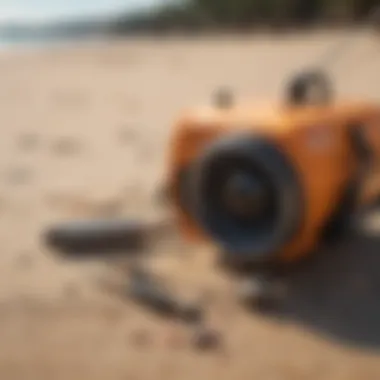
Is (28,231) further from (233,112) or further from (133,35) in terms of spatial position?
(133,35)

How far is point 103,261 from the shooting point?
3.67 m

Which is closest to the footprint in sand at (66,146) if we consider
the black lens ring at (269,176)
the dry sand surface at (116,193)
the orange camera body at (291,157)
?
the dry sand surface at (116,193)

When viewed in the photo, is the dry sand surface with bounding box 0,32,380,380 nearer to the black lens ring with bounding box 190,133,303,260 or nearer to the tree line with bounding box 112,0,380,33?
the black lens ring with bounding box 190,133,303,260

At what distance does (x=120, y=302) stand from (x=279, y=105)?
80 cm

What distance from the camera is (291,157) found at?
3.23 m

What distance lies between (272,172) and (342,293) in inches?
17.4

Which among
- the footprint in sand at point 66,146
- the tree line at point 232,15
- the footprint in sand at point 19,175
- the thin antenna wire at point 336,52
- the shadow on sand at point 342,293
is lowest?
the shadow on sand at point 342,293

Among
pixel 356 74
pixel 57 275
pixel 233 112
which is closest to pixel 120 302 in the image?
pixel 57 275

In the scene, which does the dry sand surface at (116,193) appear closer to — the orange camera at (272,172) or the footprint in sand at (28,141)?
the footprint in sand at (28,141)

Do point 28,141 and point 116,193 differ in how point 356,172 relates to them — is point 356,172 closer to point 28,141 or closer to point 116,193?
point 116,193

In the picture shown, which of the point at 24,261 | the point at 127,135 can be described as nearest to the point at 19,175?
the point at 127,135

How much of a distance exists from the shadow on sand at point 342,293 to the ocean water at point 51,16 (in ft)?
18.6

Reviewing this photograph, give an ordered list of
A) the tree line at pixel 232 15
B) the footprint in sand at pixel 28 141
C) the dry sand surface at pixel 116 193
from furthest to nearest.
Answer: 1. the tree line at pixel 232 15
2. the footprint in sand at pixel 28 141
3. the dry sand surface at pixel 116 193

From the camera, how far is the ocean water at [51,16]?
916 centimetres
